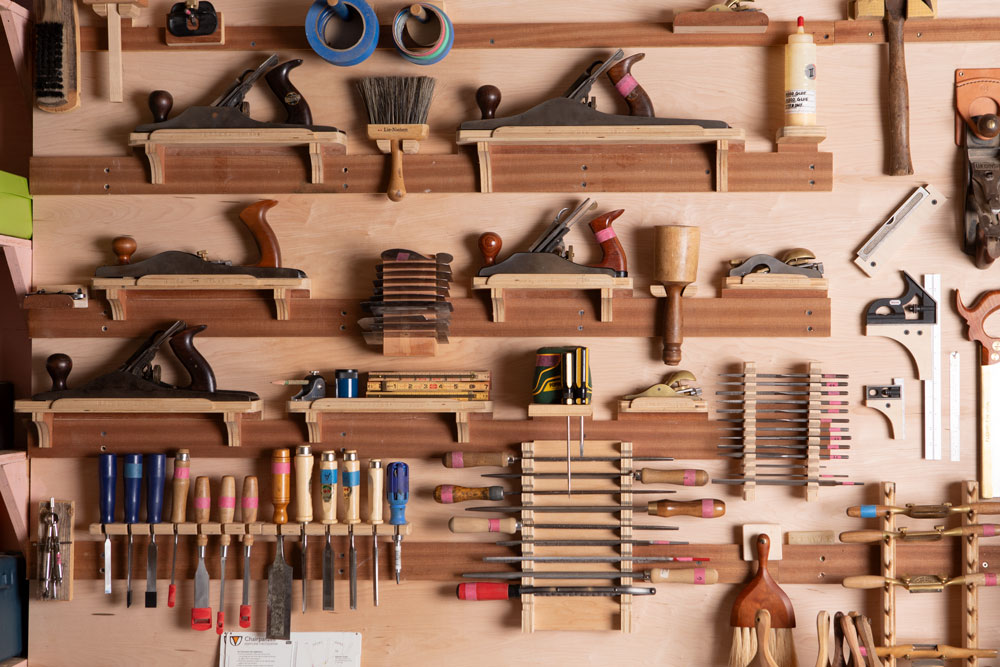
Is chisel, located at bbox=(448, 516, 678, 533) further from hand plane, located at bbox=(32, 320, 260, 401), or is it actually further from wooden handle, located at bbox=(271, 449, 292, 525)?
hand plane, located at bbox=(32, 320, 260, 401)

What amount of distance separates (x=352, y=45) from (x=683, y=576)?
2.00m

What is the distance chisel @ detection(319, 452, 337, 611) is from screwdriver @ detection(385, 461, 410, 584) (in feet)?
0.60

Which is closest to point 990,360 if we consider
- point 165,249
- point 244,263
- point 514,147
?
point 514,147

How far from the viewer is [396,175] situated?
274 centimetres

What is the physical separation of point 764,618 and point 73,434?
2.32 metres

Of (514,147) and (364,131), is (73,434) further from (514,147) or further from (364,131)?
(514,147)

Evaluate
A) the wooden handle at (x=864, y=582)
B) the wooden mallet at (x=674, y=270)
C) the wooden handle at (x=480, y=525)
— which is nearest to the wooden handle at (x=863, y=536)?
the wooden handle at (x=864, y=582)

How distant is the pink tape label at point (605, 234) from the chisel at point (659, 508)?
33.8 inches

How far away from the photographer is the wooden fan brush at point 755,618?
265cm

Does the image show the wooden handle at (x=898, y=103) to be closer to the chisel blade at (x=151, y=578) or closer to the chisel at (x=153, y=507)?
the chisel at (x=153, y=507)

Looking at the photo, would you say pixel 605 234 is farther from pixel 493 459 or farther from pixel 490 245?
pixel 493 459

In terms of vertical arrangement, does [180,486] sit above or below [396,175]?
below

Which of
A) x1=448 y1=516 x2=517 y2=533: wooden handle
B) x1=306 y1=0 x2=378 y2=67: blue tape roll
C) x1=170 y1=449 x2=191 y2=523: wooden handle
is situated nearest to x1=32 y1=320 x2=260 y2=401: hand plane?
x1=170 y1=449 x2=191 y2=523: wooden handle

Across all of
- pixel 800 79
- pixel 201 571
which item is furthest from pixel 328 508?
pixel 800 79
